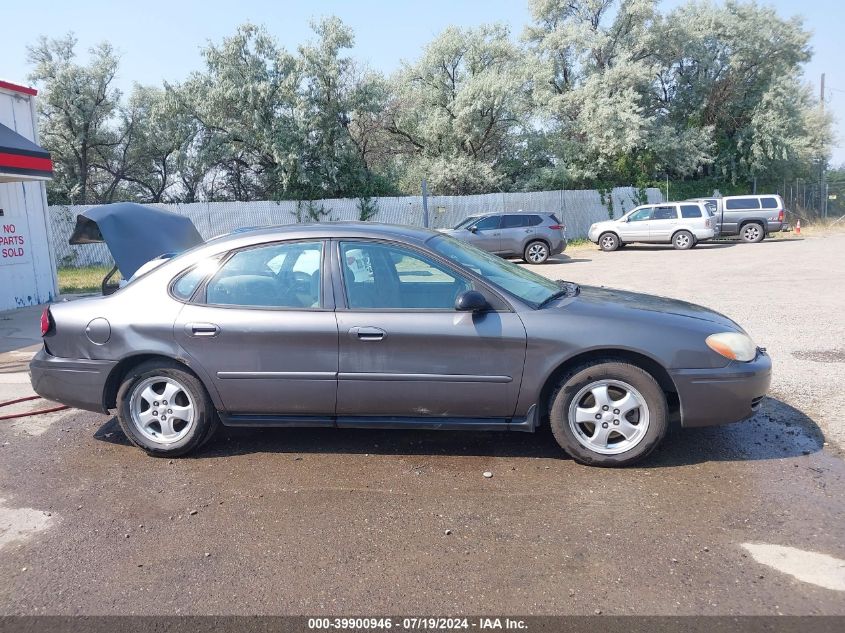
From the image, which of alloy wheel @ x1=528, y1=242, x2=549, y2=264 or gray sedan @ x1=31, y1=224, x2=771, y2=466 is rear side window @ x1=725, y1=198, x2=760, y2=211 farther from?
gray sedan @ x1=31, y1=224, x2=771, y2=466

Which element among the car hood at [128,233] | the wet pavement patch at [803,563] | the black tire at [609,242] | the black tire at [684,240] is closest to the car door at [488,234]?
the black tire at [609,242]

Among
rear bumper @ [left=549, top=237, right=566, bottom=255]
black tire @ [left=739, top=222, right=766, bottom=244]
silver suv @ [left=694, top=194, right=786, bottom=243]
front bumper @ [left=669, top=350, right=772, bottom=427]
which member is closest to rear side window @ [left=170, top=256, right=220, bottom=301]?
front bumper @ [left=669, top=350, right=772, bottom=427]

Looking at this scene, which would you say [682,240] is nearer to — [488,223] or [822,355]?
[488,223]

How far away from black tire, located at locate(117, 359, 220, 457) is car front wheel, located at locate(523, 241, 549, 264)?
53.1ft

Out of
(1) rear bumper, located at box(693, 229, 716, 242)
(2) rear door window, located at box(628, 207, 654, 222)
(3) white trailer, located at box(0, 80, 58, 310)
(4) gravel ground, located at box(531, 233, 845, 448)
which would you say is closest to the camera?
(4) gravel ground, located at box(531, 233, 845, 448)

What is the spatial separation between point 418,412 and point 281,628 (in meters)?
1.75

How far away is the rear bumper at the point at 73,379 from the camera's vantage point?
14.6 ft

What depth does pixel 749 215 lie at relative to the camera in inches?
929

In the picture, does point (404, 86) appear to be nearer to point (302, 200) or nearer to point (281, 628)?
point (302, 200)

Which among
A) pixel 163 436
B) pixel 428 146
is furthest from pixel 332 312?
pixel 428 146

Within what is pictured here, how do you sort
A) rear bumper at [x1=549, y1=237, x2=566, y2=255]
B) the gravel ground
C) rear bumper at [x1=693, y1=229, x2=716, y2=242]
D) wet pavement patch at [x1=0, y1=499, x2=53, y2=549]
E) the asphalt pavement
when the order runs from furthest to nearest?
1. rear bumper at [x1=693, y1=229, x2=716, y2=242]
2. rear bumper at [x1=549, y1=237, x2=566, y2=255]
3. the gravel ground
4. wet pavement patch at [x1=0, y1=499, x2=53, y2=549]
5. the asphalt pavement

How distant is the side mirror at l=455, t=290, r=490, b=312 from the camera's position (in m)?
4.01

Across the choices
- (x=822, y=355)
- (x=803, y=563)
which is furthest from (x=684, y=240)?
(x=803, y=563)

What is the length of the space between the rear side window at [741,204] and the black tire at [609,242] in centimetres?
440
